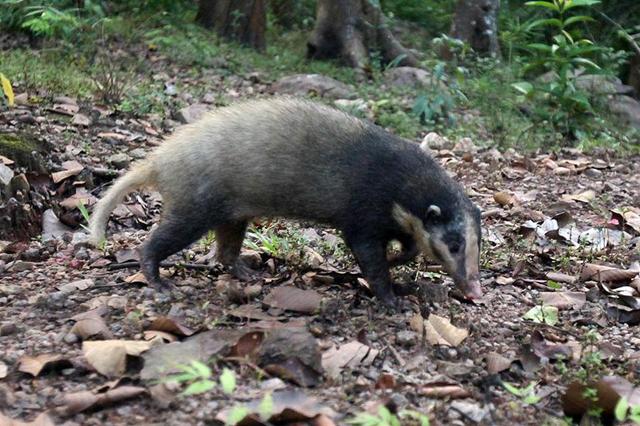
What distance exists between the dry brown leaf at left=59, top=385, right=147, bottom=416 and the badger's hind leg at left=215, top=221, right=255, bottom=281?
74.7 inches

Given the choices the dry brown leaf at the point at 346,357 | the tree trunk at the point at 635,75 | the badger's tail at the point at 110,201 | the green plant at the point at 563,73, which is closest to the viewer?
the dry brown leaf at the point at 346,357

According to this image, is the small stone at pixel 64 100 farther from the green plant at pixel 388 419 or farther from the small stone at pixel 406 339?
the green plant at pixel 388 419

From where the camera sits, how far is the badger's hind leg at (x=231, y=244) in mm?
5180

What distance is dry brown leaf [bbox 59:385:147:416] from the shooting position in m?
3.18

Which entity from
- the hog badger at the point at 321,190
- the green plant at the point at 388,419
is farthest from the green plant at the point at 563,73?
the green plant at the point at 388,419

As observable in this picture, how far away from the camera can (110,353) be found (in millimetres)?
3586

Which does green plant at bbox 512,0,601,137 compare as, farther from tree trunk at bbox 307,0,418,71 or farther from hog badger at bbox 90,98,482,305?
hog badger at bbox 90,98,482,305

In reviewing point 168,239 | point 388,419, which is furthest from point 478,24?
point 388,419

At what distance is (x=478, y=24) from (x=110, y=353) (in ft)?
38.0

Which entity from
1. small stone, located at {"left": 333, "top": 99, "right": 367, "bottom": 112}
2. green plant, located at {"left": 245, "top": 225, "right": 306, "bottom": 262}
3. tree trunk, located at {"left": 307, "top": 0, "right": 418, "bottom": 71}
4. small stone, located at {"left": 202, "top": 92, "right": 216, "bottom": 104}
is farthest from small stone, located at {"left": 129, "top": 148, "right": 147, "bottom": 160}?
tree trunk, located at {"left": 307, "top": 0, "right": 418, "bottom": 71}

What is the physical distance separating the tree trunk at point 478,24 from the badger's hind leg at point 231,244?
9.58 metres

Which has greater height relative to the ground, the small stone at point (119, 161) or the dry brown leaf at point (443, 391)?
the dry brown leaf at point (443, 391)

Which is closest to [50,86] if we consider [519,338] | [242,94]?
[242,94]

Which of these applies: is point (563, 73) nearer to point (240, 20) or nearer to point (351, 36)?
point (351, 36)
